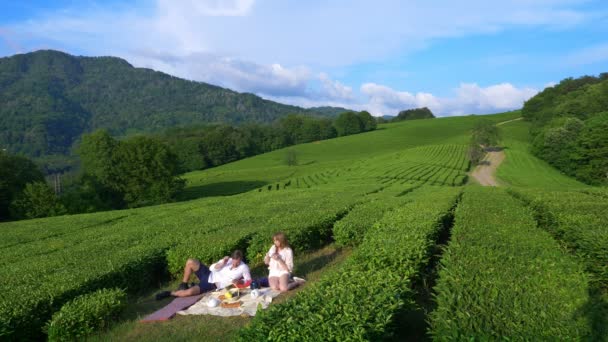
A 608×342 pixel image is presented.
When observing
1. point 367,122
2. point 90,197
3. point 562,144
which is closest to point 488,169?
point 562,144

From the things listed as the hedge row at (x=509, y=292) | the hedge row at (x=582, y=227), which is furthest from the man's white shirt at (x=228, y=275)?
the hedge row at (x=582, y=227)

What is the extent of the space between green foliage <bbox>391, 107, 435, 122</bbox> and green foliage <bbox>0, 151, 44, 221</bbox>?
15211 centimetres

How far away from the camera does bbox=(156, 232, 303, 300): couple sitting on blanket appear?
9.38m

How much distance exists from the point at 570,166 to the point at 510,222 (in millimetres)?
66481

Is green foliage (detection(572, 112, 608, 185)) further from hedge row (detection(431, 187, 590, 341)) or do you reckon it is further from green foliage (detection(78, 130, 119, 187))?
green foliage (detection(78, 130, 119, 187))

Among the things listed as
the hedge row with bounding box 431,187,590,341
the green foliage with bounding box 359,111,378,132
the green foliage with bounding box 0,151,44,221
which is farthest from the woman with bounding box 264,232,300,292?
the green foliage with bounding box 359,111,378,132

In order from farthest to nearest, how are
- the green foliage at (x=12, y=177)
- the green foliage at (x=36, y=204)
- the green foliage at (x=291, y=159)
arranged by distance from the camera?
the green foliage at (x=291, y=159) → the green foliage at (x=12, y=177) → the green foliage at (x=36, y=204)

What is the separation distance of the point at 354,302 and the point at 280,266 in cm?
412

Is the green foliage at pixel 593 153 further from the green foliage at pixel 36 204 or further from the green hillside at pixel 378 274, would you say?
the green foliage at pixel 36 204

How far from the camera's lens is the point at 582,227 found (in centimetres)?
1035

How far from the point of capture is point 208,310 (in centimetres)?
818

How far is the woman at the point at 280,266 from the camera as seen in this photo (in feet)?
30.8

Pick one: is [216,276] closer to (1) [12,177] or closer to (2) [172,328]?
(2) [172,328]

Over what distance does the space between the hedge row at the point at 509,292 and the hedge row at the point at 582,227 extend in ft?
2.81
